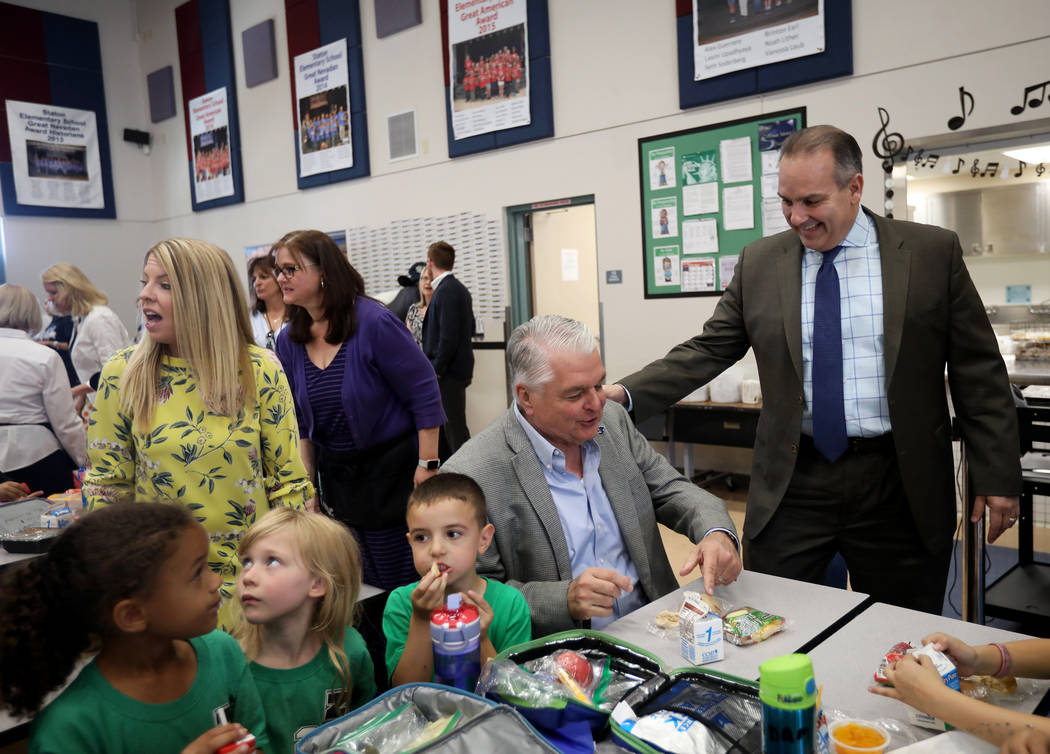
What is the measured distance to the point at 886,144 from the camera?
4.78 meters

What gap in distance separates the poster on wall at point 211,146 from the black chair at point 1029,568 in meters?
8.70

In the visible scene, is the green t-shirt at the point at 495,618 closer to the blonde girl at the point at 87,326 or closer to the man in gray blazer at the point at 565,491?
the man in gray blazer at the point at 565,491

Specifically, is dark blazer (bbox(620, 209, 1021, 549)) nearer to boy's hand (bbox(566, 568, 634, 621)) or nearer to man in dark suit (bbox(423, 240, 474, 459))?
boy's hand (bbox(566, 568, 634, 621))

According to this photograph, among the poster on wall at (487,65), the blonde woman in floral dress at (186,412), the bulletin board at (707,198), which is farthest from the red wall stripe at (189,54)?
the blonde woman in floral dress at (186,412)

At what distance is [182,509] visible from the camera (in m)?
1.42

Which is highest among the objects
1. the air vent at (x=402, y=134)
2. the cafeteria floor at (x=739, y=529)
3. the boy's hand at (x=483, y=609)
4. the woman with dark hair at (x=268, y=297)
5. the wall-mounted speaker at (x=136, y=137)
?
the wall-mounted speaker at (x=136, y=137)

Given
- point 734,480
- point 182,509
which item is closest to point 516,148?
point 734,480

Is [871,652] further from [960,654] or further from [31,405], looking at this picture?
[31,405]

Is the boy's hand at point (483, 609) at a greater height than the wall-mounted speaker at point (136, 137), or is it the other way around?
the wall-mounted speaker at point (136, 137)

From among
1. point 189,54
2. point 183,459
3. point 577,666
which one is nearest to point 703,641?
point 577,666

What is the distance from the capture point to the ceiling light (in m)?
4.53

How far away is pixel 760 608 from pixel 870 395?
81cm

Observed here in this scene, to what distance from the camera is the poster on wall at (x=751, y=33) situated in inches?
195

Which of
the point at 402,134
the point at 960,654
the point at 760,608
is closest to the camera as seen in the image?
the point at 960,654
